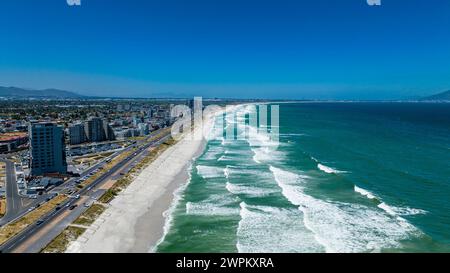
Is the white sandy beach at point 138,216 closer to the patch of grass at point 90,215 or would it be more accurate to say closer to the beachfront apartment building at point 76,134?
the patch of grass at point 90,215

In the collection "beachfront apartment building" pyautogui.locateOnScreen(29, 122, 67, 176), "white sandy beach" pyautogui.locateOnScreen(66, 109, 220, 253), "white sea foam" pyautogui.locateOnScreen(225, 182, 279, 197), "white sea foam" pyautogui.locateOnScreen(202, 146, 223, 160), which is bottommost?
"white sandy beach" pyautogui.locateOnScreen(66, 109, 220, 253)

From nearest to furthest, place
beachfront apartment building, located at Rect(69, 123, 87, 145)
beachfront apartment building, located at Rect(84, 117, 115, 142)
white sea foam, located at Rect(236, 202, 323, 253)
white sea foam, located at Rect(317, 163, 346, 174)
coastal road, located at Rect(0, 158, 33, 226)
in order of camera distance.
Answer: white sea foam, located at Rect(236, 202, 323, 253), coastal road, located at Rect(0, 158, 33, 226), white sea foam, located at Rect(317, 163, 346, 174), beachfront apartment building, located at Rect(69, 123, 87, 145), beachfront apartment building, located at Rect(84, 117, 115, 142)

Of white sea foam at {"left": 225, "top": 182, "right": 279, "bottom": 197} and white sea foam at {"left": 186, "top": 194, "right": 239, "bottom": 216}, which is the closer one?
white sea foam at {"left": 186, "top": 194, "right": 239, "bottom": 216}

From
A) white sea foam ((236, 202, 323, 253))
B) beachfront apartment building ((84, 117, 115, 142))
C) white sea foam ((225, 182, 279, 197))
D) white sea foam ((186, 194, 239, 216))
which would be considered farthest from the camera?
beachfront apartment building ((84, 117, 115, 142))

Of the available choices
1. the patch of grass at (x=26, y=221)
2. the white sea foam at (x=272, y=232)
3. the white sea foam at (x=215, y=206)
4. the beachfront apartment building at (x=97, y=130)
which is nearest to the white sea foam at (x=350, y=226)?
the white sea foam at (x=272, y=232)

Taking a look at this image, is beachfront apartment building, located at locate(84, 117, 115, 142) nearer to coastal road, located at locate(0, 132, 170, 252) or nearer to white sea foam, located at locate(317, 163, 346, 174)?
coastal road, located at locate(0, 132, 170, 252)

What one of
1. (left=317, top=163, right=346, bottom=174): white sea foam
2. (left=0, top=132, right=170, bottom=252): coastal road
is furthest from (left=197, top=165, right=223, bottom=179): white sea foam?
(left=317, top=163, right=346, bottom=174): white sea foam
